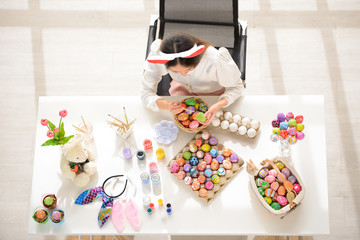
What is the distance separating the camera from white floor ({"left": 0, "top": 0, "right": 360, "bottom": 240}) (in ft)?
9.12

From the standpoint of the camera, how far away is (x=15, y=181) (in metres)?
2.74

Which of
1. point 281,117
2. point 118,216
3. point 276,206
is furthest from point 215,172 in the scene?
point 118,216

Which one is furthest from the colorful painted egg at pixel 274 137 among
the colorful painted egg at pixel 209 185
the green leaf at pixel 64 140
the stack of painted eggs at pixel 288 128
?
the green leaf at pixel 64 140

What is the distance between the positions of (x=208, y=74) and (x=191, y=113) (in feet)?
0.88

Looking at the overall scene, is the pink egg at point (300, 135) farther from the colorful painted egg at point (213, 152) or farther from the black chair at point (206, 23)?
the black chair at point (206, 23)

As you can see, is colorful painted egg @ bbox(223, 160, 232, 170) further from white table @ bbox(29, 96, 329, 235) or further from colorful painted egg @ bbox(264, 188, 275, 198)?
colorful painted egg @ bbox(264, 188, 275, 198)

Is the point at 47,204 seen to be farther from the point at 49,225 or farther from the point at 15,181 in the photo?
the point at 15,181

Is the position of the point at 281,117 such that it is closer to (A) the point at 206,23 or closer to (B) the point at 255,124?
(B) the point at 255,124

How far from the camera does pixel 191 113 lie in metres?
1.79

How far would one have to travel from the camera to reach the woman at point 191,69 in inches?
63.5

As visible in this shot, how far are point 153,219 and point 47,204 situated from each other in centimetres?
57

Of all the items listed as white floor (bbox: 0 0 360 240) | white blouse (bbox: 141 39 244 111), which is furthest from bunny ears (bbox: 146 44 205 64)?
white floor (bbox: 0 0 360 240)

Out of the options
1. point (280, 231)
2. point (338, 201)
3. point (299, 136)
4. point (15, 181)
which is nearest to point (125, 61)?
point (15, 181)

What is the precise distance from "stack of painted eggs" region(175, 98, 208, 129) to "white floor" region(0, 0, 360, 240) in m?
1.22
